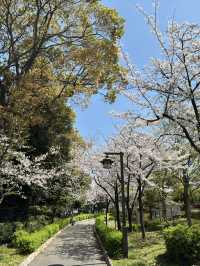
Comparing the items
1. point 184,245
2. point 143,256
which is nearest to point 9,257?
point 143,256

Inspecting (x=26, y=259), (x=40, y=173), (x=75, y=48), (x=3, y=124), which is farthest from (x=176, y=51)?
→ (x=40, y=173)

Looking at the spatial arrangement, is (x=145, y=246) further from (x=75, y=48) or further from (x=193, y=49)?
(x=193, y=49)

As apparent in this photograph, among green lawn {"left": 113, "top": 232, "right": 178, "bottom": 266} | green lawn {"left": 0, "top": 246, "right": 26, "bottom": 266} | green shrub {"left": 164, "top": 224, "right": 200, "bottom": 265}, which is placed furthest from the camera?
green lawn {"left": 0, "top": 246, "right": 26, "bottom": 266}

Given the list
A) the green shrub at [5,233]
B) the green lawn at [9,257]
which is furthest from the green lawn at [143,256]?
the green shrub at [5,233]

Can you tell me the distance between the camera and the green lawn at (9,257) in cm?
1381

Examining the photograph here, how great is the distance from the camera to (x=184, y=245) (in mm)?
10992

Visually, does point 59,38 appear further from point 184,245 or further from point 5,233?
point 5,233

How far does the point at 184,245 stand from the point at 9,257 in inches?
307

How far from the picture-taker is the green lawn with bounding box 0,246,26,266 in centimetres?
1381

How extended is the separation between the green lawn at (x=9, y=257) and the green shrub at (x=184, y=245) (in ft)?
18.3

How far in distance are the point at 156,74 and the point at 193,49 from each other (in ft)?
3.38

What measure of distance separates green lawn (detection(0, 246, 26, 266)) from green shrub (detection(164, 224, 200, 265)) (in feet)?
18.3

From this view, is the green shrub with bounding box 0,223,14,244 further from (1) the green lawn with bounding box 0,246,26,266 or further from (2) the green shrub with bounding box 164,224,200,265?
(2) the green shrub with bounding box 164,224,200,265

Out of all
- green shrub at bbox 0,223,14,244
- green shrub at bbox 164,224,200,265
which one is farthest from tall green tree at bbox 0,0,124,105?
green shrub at bbox 0,223,14,244
